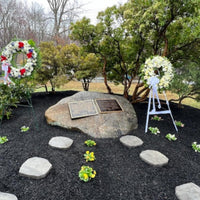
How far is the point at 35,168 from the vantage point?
195 cm

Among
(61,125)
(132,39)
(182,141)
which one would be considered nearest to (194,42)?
(132,39)

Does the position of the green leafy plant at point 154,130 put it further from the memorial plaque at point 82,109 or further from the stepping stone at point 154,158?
the memorial plaque at point 82,109

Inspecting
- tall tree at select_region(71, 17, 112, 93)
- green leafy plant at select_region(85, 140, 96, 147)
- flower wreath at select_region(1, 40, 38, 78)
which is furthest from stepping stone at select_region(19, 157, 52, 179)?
tall tree at select_region(71, 17, 112, 93)

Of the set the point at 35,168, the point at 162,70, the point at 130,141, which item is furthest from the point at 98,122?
the point at 162,70

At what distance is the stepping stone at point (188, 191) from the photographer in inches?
67.3

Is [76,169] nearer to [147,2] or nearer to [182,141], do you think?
[182,141]

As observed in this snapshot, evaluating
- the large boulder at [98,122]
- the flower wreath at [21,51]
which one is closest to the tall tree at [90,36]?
the flower wreath at [21,51]

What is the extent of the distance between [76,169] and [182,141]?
2.25 meters

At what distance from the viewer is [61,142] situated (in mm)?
2578

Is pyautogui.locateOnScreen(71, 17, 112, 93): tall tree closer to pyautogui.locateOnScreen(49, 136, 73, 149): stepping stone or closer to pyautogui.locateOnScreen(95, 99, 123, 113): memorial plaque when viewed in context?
pyautogui.locateOnScreen(95, 99, 123, 113): memorial plaque

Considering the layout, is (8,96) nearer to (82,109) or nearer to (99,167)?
(82,109)

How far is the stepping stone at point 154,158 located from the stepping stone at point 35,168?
145 cm

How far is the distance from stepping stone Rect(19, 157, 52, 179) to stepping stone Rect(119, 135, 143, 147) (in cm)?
136

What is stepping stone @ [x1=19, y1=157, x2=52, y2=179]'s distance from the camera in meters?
1.85
